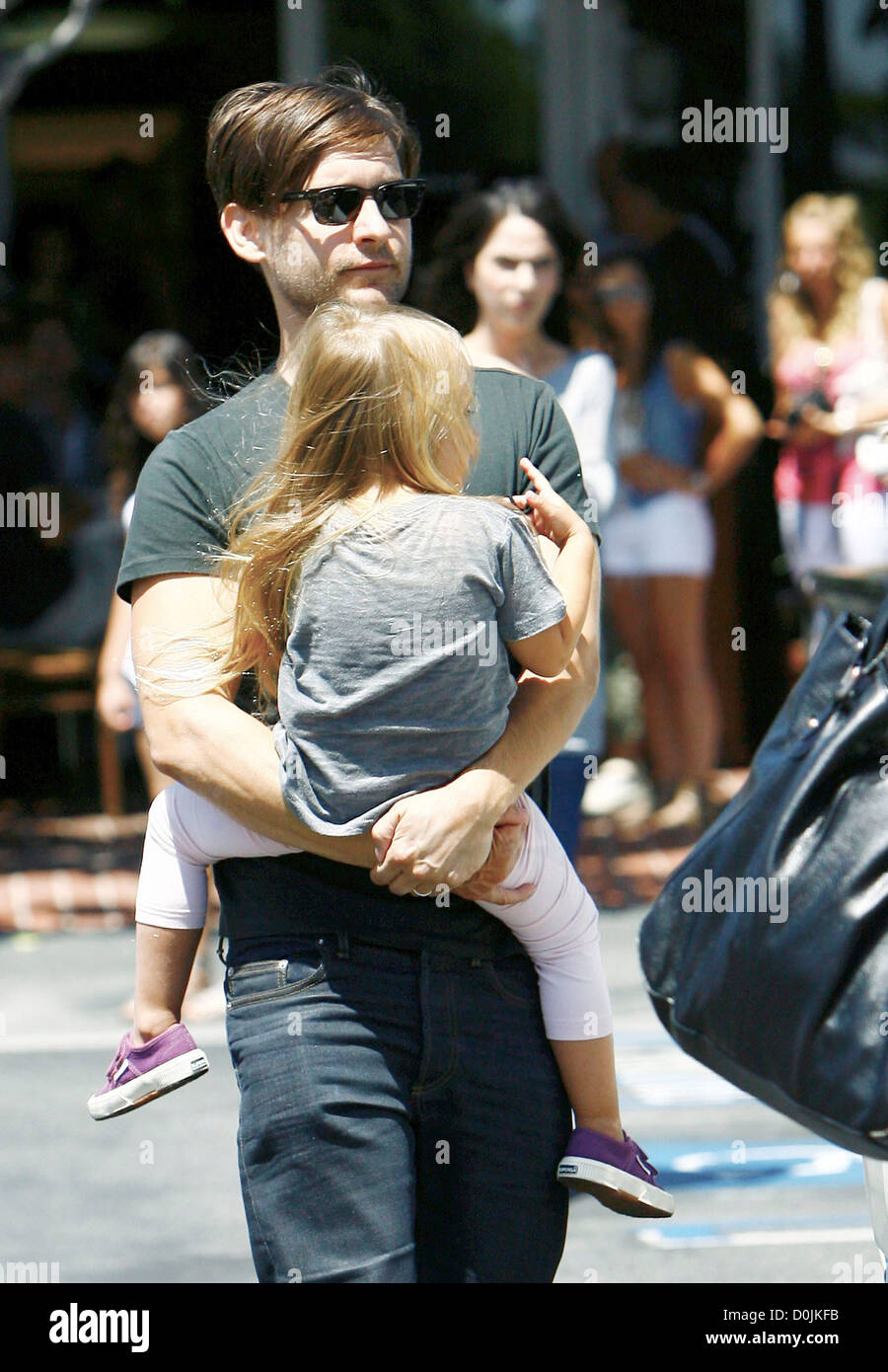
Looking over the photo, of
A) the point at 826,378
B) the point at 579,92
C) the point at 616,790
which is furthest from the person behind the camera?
the point at 579,92

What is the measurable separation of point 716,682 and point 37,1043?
15.2 feet

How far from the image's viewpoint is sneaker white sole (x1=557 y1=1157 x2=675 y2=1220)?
248cm

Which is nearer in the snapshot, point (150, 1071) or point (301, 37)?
point (150, 1071)

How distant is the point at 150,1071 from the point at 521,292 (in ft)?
9.27

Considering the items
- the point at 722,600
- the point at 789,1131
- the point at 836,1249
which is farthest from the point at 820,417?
the point at 836,1249

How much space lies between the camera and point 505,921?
252 centimetres

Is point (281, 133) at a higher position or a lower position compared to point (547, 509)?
higher

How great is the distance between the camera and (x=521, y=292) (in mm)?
4934

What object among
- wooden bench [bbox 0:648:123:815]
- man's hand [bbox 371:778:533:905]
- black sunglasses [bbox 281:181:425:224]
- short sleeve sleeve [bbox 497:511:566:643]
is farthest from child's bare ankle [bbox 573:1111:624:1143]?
wooden bench [bbox 0:648:123:815]

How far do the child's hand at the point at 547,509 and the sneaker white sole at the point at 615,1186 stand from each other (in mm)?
796

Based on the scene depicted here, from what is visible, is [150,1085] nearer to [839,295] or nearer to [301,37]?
[839,295]

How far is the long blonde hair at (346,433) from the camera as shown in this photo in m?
2.34

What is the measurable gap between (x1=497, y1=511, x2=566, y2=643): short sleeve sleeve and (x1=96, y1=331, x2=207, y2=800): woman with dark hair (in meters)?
3.39

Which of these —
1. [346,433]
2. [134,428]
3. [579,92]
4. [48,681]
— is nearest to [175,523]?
[346,433]
